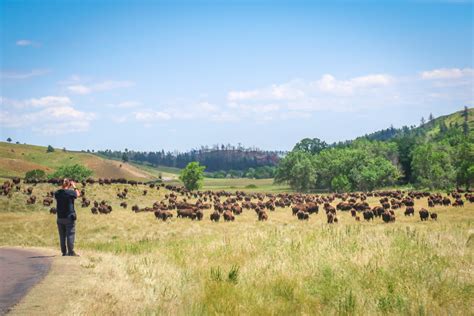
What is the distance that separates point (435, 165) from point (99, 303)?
324 ft

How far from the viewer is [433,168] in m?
94.4

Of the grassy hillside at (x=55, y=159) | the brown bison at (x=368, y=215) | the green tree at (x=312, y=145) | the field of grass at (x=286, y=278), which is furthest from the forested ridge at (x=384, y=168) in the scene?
the field of grass at (x=286, y=278)

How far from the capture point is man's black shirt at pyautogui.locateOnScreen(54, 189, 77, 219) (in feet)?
46.9

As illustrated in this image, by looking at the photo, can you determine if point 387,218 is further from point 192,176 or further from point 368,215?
point 192,176

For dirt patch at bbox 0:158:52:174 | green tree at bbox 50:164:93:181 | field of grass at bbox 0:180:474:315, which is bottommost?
field of grass at bbox 0:180:474:315

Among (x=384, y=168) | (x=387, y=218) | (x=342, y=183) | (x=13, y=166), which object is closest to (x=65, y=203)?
(x=387, y=218)

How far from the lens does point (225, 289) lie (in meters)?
10.0

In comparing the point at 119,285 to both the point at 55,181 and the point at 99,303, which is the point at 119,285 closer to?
the point at 99,303

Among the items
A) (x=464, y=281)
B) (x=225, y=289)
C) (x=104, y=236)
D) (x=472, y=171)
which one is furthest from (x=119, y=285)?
(x=472, y=171)

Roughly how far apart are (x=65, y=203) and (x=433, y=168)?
9353 cm

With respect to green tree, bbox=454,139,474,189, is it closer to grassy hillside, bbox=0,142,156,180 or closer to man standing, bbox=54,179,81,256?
man standing, bbox=54,179,81,256

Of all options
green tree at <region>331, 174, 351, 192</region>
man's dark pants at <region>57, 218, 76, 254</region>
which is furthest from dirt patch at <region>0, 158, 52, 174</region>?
man's dark pants at <region>57, 218, 76, 254</region>

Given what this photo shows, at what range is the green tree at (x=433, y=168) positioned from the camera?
9381 cm

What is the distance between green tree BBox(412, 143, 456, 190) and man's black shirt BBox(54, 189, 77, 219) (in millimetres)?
92710
